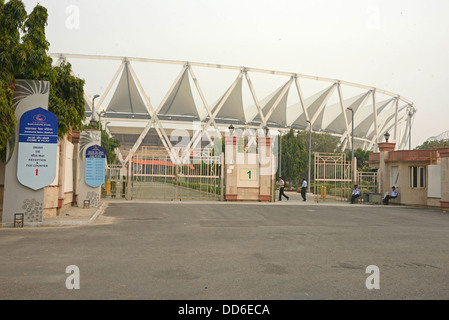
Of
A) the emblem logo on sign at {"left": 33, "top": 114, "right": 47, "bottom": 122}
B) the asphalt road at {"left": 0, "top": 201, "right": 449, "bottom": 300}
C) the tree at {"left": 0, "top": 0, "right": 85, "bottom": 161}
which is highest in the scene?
the tree at {"left": 0, "top": 0, "right": 85, "bottom": 161}

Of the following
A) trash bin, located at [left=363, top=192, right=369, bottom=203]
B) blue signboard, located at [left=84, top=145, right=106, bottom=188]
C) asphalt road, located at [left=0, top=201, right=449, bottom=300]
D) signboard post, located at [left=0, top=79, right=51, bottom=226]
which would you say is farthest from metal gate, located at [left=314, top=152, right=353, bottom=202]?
signboard post, located at [left=0, top=79, right=51, bottom=226]

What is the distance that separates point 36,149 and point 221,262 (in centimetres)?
705

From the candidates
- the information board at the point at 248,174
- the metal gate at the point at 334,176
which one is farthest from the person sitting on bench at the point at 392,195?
the information board at the point at 248,174

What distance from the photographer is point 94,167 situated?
17484 millimetres

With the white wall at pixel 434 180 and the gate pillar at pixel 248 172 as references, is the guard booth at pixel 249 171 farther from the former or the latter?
the white wall at pixel 434 180

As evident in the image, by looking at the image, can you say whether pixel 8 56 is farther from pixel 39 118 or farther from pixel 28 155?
pixel 28 155

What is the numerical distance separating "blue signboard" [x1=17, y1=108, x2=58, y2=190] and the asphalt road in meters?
1.48

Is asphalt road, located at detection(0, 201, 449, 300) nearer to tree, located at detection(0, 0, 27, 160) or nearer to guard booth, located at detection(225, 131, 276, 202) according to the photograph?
tree, located at detection(0, 0, 27, 160)

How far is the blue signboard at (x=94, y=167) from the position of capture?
17375mm

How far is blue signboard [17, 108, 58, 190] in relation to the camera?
11156 mm

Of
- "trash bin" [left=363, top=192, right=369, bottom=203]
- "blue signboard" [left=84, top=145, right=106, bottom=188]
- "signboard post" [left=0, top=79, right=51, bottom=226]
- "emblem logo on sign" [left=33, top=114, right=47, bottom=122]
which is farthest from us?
"trash bin" [left=363, top=192, right=369, bottom=203]

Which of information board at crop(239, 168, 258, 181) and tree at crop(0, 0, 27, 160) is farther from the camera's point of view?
information board at crop(239, 168, 258, 181)

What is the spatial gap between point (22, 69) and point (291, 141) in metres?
39.9
